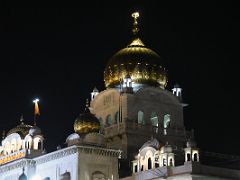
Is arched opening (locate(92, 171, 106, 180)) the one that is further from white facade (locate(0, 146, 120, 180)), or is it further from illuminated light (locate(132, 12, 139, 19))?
illuminated light (locate(132, 12, 139, 19))

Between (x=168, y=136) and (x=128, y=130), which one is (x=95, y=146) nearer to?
(x=128, y=130)

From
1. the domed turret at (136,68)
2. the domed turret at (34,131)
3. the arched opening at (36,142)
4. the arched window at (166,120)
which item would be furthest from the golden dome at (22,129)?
the arched window at (166,120)

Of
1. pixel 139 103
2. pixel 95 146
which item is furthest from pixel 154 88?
pixel 95 146

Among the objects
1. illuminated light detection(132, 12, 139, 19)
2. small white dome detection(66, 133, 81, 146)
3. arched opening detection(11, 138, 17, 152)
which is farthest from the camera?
illuminated light detection(132, 12, 139, 19)

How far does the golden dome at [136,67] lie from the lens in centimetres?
4234

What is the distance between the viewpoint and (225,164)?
1332 inches

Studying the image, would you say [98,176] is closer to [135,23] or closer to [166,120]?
[166,120]

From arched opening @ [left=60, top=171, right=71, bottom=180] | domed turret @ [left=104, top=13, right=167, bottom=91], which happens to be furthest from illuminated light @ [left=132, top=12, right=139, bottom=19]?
arched opening @ [left=60, top=171, right=71, bottom=180]

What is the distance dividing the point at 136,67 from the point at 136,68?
0.07 metres

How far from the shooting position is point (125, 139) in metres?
39.6

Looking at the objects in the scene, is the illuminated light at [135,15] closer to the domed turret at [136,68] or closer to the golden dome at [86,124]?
the domed turret at [136,68]

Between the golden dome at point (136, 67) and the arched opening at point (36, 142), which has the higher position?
the golden dome at point (136, 67)

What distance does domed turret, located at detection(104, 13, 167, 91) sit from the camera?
4234 centimetres

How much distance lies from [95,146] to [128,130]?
4759 mm
